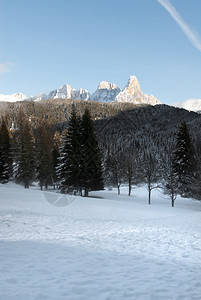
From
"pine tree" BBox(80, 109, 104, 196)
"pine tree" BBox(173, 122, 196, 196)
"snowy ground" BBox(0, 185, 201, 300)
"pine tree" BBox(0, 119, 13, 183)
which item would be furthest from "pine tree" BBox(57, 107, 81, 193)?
"snowy ground" BBox(0, 185, 201, 300)

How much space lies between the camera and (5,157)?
138ft

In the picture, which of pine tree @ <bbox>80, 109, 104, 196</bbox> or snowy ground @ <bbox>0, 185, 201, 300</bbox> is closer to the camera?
snowy ground @ <bbox>0, 185, 201, 300</bbox>

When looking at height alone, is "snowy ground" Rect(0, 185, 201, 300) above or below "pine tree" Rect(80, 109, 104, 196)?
below

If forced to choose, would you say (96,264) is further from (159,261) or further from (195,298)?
(195,298)

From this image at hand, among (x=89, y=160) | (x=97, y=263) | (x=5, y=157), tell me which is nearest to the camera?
(x=97, y=263)

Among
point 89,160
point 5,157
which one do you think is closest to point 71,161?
point 89,160

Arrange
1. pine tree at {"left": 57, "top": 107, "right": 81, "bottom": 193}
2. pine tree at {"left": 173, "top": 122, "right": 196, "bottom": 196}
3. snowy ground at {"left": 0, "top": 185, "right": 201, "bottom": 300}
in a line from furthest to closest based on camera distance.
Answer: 1. pine tree at {"left": 57, "top": 107, "right": 81, "bottom": 193}
2. pine tree at {"left": 173, "top": 122, "right": 196, "bottom": 196}
3. snowy ground at {"left": 0, "top": 185, "right": 201, "bottom": 300}

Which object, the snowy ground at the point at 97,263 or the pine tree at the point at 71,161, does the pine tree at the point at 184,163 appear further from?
the snowy ground at the point at 97,263

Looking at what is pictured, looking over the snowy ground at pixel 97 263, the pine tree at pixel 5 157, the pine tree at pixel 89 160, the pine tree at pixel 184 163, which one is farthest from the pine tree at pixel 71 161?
the snowy ground at pixel 97 263

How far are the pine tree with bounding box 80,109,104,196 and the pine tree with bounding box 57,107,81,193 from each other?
26.2 inches

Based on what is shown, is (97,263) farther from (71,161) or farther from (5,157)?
(5,157)

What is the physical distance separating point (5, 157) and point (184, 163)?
3196cm

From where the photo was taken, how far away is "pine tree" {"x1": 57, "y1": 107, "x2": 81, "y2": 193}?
2877 cm

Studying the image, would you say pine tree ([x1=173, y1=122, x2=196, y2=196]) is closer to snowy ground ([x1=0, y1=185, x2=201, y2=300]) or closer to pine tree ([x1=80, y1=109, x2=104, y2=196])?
pine tree ([x1=80, y1=109, x2=104, y2=196])
